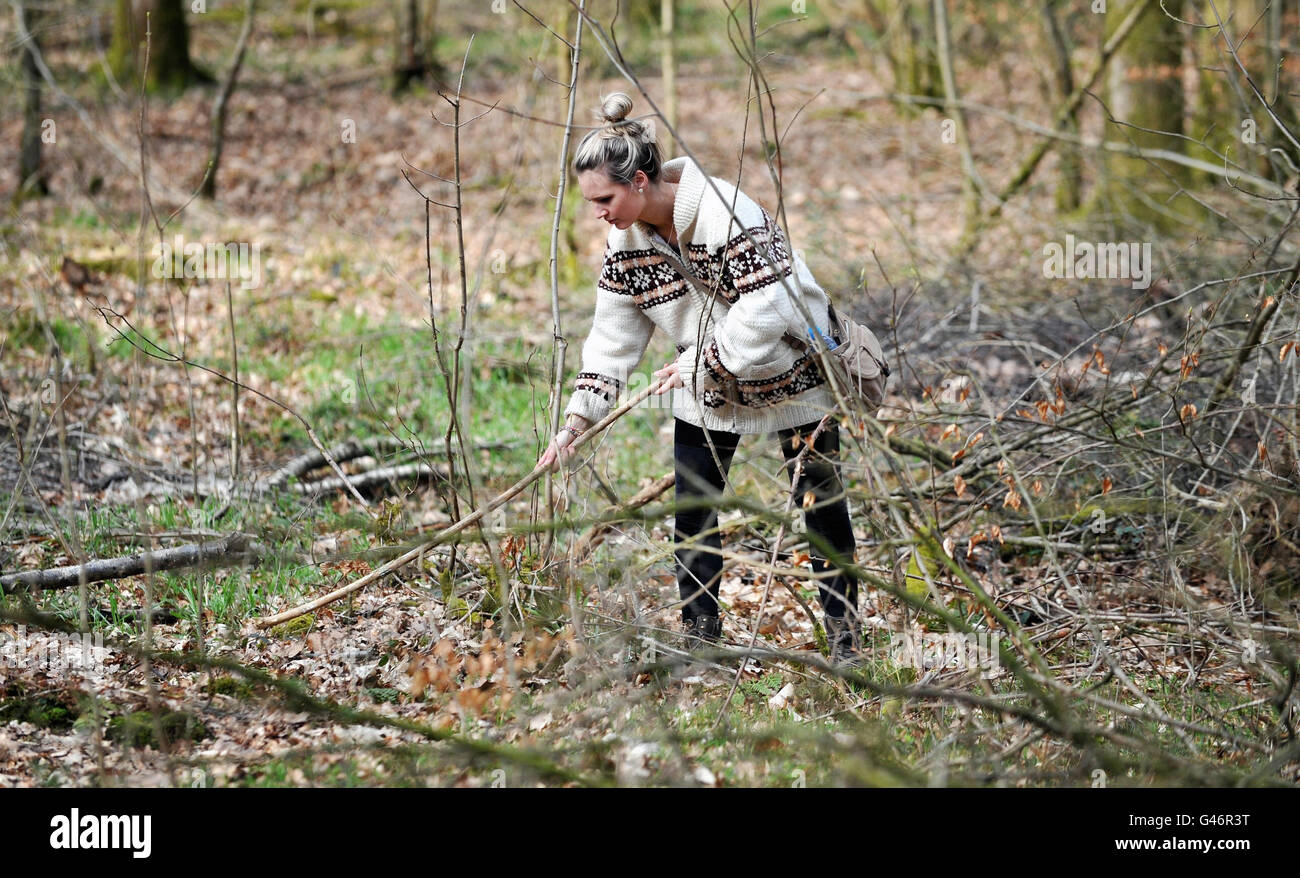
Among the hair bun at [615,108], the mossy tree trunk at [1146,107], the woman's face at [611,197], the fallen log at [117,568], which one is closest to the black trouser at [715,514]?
the woman's face at [611,197]

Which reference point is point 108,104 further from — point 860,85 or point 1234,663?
point 1234,663

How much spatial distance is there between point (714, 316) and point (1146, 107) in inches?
256

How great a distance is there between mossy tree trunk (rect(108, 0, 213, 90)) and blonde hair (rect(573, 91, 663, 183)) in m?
12.7

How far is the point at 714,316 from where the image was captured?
3486 mm

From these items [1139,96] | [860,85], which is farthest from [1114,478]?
[860,85]

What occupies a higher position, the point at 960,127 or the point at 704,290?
the point at 960,127

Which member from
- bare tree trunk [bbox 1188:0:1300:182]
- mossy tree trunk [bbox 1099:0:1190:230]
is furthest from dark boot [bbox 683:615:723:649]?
bare tree trunk [bbox 1188:0:1300:182]

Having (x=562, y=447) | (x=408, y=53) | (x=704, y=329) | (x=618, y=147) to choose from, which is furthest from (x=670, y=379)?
(x=408, y=53)

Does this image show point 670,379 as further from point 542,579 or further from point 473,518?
point 542,579

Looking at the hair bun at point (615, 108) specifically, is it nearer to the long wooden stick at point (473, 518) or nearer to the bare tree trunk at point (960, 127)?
the long wooden stick at point (473, 518)

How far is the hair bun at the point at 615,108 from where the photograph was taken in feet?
10.5

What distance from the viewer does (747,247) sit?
321 cm

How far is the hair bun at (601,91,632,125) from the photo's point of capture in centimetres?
319

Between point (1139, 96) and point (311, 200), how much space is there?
8.22m
